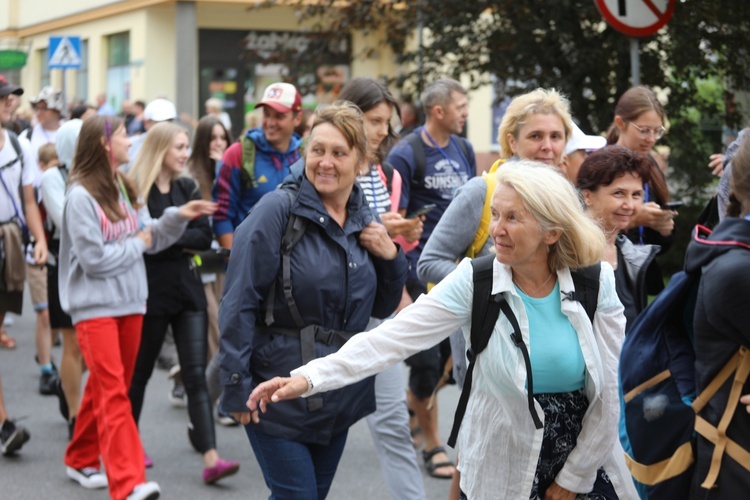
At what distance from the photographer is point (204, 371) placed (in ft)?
23.4

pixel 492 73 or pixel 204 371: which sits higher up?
pixel 492 73

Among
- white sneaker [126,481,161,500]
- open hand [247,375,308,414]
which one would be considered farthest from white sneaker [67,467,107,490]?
open hand [247,375,308,414]

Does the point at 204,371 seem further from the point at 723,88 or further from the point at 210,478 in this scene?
the point at 723,88

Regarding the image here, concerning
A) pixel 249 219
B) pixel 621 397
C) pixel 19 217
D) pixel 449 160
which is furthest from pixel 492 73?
pixel 621 397

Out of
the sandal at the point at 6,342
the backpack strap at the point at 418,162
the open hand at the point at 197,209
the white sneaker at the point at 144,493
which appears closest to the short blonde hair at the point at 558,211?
the open hand at the point at 197,209

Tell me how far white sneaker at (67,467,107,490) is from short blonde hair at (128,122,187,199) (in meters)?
1.60

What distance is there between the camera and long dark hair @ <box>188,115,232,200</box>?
332 inches

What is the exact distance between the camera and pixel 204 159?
28.2 ft

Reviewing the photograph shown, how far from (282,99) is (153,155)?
2.75 ft

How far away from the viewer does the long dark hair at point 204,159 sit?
27.7 ft

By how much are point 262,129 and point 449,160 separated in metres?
1.20

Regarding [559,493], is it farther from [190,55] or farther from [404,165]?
[190,55]

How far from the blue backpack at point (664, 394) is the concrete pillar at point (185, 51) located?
80.7 feet

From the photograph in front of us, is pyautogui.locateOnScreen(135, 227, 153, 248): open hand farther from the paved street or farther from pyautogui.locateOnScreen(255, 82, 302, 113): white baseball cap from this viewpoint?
the paved street
